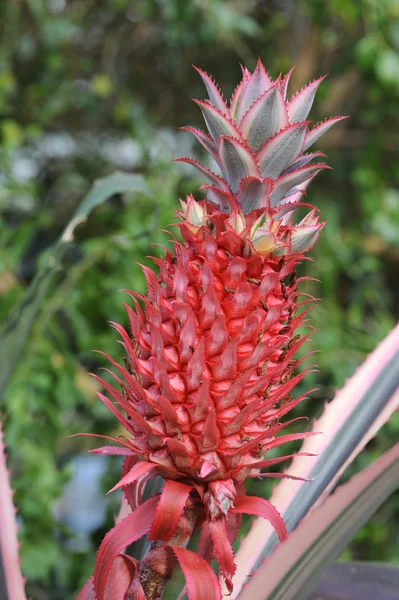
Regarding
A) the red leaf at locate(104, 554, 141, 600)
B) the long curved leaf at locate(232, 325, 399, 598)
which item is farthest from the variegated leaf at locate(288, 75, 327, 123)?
the red leaf at locate(104, 554, 141, 600)

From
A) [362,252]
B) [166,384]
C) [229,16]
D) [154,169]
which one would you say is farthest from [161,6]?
[166,384]

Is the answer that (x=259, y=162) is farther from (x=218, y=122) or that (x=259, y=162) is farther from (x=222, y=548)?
(x=222, y=548)

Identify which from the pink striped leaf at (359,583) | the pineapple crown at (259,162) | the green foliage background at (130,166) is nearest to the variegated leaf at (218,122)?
the pineapple crown at (259,162)

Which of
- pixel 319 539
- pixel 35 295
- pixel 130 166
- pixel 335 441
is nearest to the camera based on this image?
pixel 319 539

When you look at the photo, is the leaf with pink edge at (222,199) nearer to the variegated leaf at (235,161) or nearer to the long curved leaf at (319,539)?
the variegated leaf at (235,161)

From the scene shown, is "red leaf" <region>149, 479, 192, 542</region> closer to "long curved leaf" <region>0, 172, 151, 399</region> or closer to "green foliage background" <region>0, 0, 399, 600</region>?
"long curved leaf" <region>0, 172, 151, 399</region>

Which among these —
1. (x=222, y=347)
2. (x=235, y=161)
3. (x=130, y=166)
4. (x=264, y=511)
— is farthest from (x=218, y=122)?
(x=130, y=166)

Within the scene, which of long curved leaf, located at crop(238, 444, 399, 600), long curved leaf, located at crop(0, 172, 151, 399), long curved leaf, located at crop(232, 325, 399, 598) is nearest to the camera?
long curved leaf, located at crop(238, 444, 399, 600)
